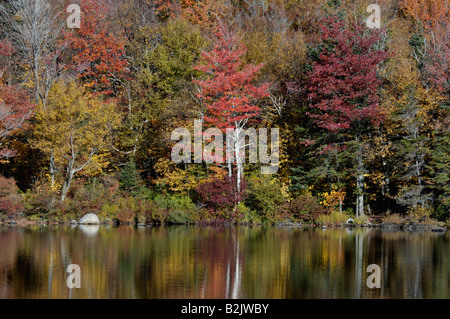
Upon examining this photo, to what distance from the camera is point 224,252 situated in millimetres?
20078

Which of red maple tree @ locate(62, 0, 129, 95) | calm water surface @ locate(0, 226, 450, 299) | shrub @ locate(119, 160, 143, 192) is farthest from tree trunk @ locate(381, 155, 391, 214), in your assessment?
red maple tree @ locate(62, 0, 129, 95)

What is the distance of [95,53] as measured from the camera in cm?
4125

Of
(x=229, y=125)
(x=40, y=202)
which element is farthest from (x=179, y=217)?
(x=40, y=202)

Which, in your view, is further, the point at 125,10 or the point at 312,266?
the point at 125,10

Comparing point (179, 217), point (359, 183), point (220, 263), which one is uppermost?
point (359, 183)

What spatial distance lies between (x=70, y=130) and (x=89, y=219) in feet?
17.7

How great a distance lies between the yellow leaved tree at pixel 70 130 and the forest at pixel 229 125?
10 cm

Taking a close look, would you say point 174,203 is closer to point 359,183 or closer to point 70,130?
point 70,130

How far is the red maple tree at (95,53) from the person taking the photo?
40312mm

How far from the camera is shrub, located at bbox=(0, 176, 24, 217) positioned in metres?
30.6

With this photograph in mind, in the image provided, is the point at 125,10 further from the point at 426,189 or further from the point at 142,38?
the point at 426,189

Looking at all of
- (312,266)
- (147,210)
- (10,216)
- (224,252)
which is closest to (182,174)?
(147,210)
